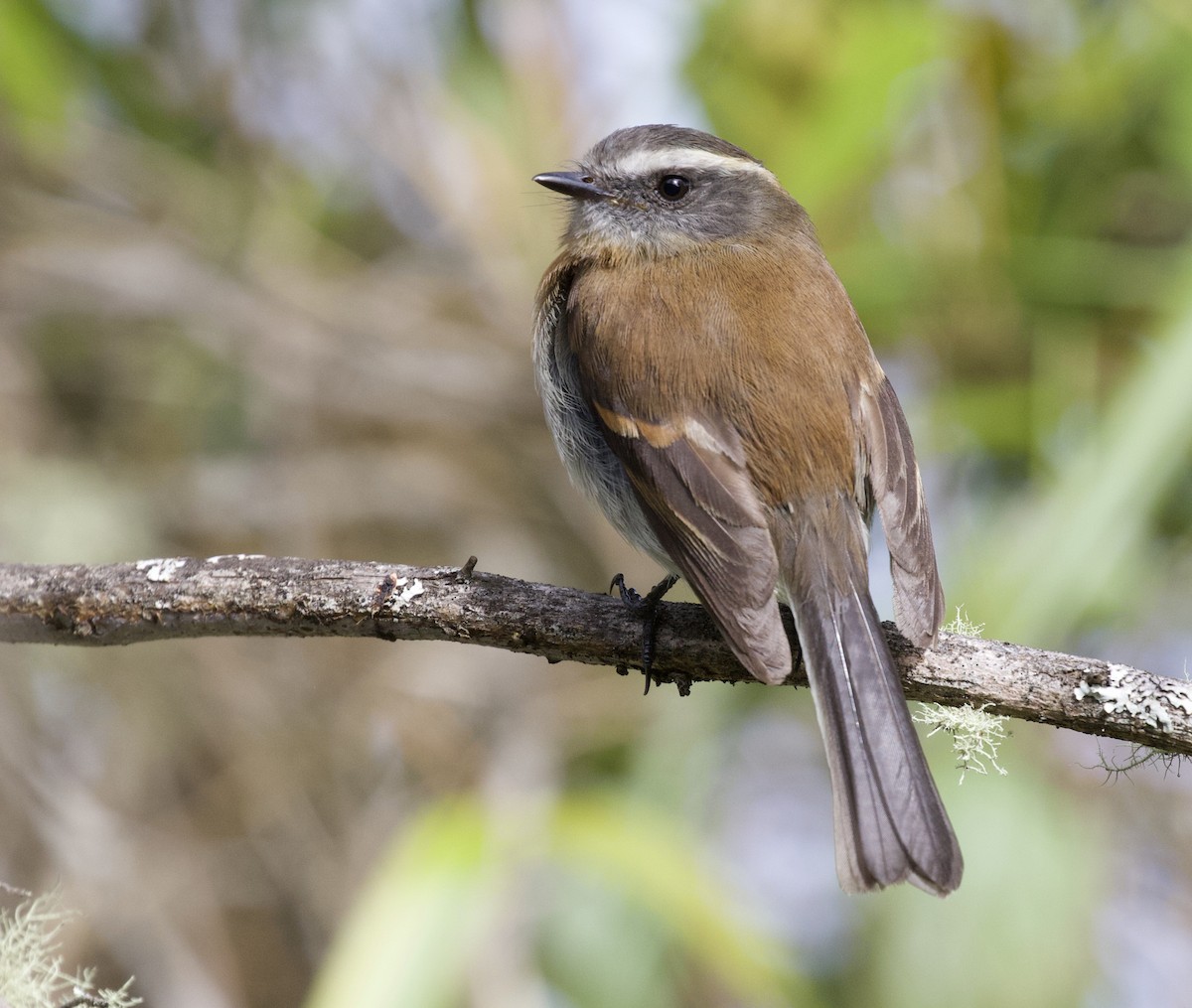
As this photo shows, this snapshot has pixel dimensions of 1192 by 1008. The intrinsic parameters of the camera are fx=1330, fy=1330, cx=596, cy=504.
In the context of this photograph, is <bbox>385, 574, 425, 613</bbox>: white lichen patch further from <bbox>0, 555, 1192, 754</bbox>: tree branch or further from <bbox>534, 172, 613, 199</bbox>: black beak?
<bbox>534, 172, 613, 199</bbox>: black beak

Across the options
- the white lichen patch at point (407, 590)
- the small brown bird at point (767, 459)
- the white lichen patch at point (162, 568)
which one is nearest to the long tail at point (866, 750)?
the small brown bird at point (767, 459)

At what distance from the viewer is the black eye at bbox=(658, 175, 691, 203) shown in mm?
3504

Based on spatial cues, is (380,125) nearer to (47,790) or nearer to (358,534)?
(358,534)

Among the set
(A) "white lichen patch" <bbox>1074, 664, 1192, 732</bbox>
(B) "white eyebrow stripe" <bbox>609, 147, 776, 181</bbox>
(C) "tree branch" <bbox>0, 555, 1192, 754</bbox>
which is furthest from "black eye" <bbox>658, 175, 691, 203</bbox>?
(A) "white lichen patch" <bbox>1074, 664, 1192, 732</bbox>

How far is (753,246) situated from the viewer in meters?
3.29

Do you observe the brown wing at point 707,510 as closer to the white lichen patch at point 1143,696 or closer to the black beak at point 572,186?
the white lichen patch at point 1143,696

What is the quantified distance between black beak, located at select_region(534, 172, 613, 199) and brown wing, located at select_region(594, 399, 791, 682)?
886 millimetres

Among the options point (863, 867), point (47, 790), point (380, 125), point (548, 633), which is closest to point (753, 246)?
point (548, 633)

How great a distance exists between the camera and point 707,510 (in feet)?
8.75

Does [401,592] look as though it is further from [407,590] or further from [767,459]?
[767,459]

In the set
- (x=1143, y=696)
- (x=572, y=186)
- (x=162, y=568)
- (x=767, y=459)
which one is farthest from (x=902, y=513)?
(x=162, y=568)

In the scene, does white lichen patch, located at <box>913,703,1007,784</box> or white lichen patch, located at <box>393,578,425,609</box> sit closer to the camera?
white lichen patch, located at <box>913,703,1007,784</box>

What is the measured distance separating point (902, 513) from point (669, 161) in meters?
1.25

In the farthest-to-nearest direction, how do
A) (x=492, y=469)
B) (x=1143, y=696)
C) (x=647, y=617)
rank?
1. (x=492, y=469)
2. (x=647, y=617)
3. (x=1143, y=696)
